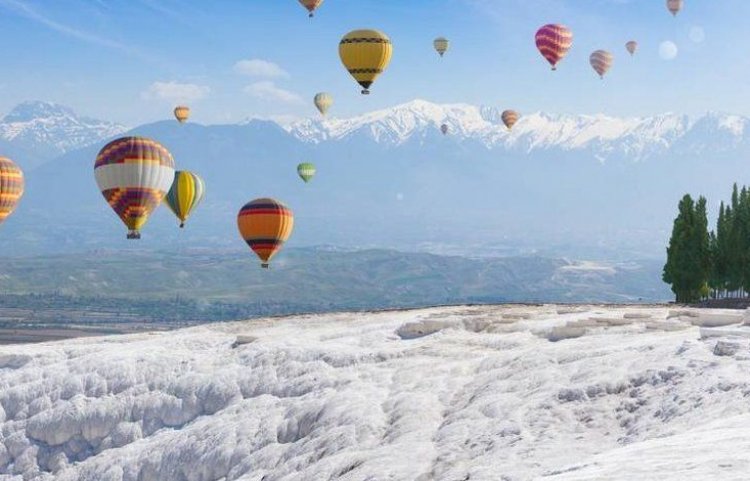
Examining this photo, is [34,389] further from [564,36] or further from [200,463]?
[564,36]

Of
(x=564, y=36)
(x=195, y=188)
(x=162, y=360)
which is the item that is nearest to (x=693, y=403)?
(x=162, y=360)

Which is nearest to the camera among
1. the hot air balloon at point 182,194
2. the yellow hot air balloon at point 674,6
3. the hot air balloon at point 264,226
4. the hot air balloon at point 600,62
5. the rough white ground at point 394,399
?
the rough white ground at point 394,399

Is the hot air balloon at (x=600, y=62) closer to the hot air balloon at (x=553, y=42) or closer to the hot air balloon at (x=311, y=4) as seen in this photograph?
the hot air balloon at (x=553, y=42)

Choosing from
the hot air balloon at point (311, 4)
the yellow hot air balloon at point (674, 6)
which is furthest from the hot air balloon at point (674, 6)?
the hot air balloon at point (311, 4)

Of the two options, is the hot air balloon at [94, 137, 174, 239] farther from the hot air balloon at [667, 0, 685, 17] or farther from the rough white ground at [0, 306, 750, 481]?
the hot air balloon at [667, 0, 685, 17]

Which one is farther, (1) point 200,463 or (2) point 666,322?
(2) point 666,322

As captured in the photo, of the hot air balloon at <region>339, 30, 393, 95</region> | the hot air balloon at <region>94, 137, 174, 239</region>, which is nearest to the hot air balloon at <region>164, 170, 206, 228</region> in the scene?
the hot air balloon at <region>339, 30, 393, 95</region>
